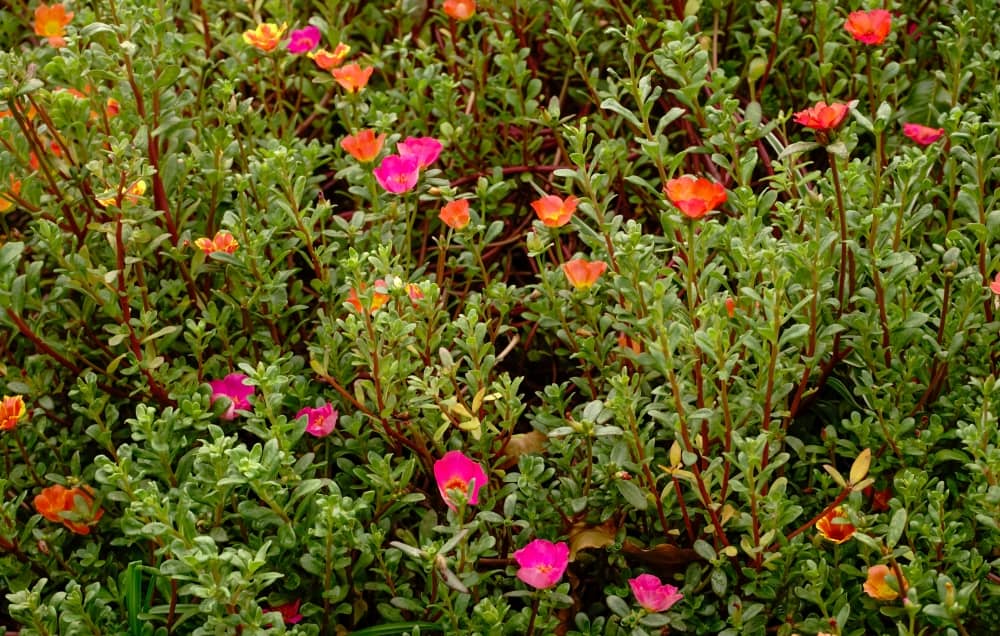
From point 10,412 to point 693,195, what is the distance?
115 centimetres

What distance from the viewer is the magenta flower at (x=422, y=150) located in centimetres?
208

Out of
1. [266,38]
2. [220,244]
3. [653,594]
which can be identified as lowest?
[653,594]

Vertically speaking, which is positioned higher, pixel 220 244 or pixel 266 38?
pixel 266 38

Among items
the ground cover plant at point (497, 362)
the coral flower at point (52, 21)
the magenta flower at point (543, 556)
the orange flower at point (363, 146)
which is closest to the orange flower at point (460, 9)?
the ground cover plant at point (497, 362)

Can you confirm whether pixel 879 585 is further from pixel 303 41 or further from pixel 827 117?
pixel 303 41

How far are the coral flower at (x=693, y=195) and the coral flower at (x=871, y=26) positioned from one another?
0.62 metres

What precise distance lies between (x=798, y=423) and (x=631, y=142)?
84 centimetres

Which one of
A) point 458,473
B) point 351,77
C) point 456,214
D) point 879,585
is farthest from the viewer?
point 351,77

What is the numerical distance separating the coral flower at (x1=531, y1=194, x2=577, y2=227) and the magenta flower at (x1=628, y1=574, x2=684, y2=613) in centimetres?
56

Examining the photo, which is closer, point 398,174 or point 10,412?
point 10,412

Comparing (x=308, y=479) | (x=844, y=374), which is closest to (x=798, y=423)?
(x=844, y=374)

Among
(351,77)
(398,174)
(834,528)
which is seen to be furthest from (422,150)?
(834,528)

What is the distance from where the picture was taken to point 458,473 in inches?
69.1

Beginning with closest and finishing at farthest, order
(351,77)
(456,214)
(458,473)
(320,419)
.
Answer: (458,473) < (320,419) < (456,214) < (351,77)
